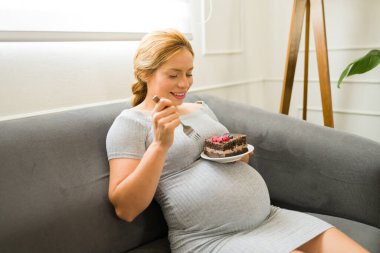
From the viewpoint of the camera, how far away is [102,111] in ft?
4.28

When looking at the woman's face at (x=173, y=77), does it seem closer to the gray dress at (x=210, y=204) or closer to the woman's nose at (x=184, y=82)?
the woman's nose at (x=184, y=82)

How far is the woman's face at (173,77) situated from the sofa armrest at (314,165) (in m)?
0.45

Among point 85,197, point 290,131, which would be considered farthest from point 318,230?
point 85,197

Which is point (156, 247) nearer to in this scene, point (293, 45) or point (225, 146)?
point (225, 146)

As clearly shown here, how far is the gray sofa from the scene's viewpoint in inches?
38.5

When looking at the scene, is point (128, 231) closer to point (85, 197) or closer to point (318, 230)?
point (85, 197)

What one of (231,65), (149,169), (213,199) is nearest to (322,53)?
(231,65)

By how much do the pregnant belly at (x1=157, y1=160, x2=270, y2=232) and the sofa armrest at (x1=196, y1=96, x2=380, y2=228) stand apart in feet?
0.94

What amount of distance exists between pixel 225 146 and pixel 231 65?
51.9 inches

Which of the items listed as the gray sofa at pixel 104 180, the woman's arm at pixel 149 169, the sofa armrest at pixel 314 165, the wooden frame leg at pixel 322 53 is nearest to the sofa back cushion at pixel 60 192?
the gray sofa at pixel 104 180

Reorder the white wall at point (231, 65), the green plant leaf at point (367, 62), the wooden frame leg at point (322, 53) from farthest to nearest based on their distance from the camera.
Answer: the wooden frame leg at point (322, 53) < the green plant leaf at point (367, 62) < the white wall at point (231, 65)

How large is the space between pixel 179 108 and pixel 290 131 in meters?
0.46

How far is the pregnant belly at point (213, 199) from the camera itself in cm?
104

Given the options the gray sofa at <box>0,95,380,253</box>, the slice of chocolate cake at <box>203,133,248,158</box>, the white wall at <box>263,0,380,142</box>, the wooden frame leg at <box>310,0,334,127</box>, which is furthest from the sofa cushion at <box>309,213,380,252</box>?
the white wall at <box>263,0,380,142</box>
